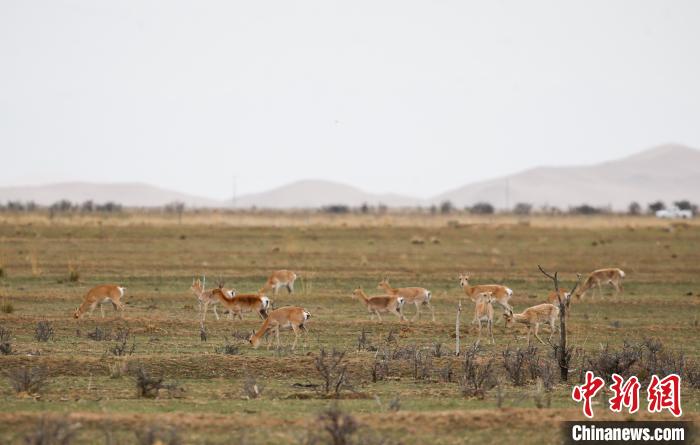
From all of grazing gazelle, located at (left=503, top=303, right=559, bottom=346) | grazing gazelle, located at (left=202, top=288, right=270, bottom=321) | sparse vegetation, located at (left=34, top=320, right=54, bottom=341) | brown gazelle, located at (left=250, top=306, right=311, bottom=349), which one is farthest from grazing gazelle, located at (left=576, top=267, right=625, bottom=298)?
sparse vegetation, located at (left=34, top=320, right=54, bottom=341)

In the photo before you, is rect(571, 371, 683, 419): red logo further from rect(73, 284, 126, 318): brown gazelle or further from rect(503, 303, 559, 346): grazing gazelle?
rect(73, 284, 126, 318): brown gazelle

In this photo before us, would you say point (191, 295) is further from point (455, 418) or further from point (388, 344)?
point (455, 418)

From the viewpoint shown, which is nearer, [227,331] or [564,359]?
[564,359]

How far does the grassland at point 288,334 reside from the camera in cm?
1292

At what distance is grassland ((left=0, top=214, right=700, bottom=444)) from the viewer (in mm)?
12922

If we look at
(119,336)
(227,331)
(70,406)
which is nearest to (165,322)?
(227,331)

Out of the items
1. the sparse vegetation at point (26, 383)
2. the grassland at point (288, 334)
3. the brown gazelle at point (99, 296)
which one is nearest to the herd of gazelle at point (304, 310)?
the brown gazelle at point (99, 296)

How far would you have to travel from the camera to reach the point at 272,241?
56406 millimetres

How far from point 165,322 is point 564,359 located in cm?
1091

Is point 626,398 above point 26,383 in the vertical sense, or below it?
below

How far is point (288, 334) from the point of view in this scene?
77.7 ft

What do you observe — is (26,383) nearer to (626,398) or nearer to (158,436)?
(158,436)

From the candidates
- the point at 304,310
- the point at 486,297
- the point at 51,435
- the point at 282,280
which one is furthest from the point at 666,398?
the point at 282,280

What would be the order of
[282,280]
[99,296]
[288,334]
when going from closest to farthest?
A: 1. [288,334]
2. [99,296]
3. [282,280]
